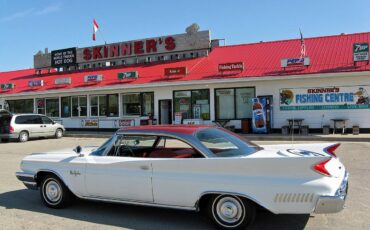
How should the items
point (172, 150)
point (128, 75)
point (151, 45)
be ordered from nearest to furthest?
1. point (172, 150)
2. point (128, 75)
3. point (151, 45)

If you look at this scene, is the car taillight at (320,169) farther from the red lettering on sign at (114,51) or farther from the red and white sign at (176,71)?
the red lettering on sign at (114,51)

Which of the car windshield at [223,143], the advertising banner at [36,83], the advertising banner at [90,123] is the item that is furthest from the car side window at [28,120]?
the car windshield at [223,143]

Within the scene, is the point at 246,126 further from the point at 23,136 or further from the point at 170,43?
the point at 23,136

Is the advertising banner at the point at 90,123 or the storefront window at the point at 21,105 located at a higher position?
the storefront window at the point at 21,105

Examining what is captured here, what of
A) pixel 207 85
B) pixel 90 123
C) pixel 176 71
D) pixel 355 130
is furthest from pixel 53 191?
pixel 90 123

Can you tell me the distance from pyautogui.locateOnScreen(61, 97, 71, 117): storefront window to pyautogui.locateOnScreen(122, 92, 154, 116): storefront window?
4991 millimetres

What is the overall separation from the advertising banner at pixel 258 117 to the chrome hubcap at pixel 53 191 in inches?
617

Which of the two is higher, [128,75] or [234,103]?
[128,75]

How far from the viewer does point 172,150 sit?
6.31 m

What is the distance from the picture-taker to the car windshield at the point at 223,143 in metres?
5.56

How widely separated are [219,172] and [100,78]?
78.2 ft

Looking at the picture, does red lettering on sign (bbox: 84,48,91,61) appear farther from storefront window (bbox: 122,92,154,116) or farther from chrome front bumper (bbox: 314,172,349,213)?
chrome front bumper (bbox: 314,172,349,213)

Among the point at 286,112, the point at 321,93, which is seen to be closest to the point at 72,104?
the point at 286,112

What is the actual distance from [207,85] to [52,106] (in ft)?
43.5
